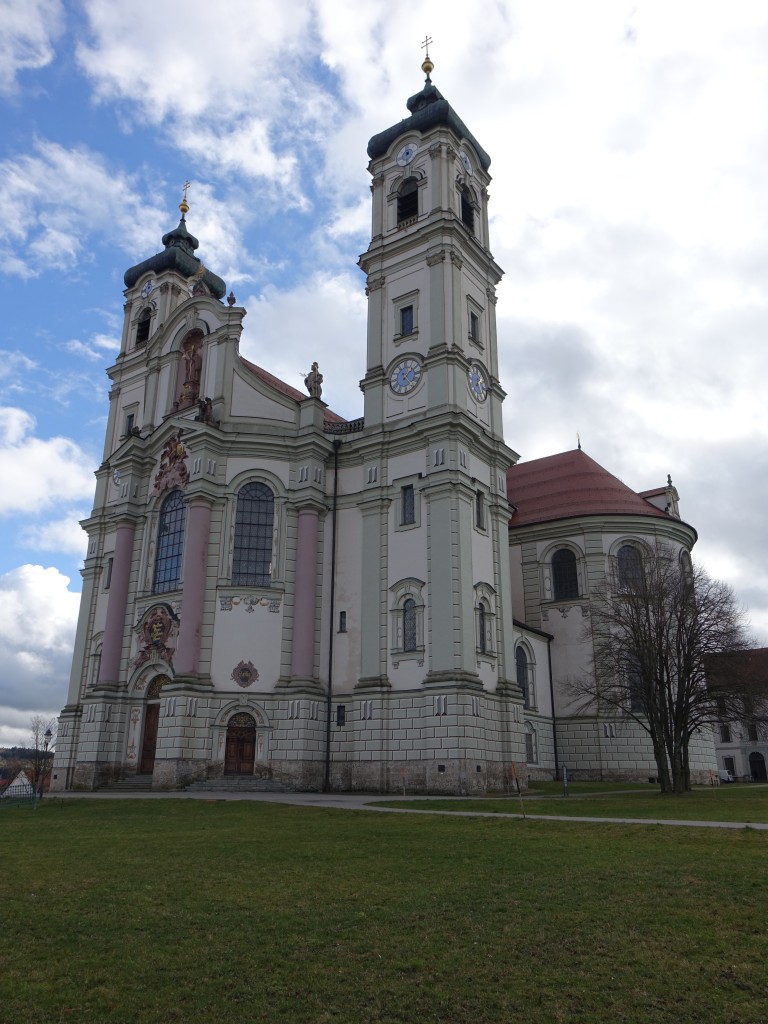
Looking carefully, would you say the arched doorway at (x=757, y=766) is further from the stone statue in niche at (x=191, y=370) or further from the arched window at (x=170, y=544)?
the stone statue in niche at (x=191, y=370)

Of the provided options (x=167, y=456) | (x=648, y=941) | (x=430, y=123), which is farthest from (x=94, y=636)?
(x=648, y=941)

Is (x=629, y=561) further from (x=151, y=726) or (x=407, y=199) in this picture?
(x=151, y=726)

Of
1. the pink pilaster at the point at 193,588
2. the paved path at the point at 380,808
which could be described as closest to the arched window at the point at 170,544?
the pink pilaster at the point at 193,588

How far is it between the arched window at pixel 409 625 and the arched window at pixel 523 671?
32.0 ft

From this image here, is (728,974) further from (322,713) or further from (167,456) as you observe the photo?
(167,456)

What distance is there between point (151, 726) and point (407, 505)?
16258 mm

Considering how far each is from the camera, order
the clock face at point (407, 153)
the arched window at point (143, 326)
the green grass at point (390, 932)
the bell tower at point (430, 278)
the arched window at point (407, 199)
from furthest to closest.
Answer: the arched window at point (143, 326) → the clock face at point (407, 153) → the arched window at point (407, 199) → the bell tower at point (430, 278) → the green grass at point (390, 932)

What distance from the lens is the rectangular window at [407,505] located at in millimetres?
38562

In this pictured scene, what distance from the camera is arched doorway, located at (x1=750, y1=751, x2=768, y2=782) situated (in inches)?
3140

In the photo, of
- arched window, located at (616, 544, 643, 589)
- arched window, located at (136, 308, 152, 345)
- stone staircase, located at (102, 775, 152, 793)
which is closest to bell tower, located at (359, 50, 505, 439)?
arched window, located at (616, 544, 643, 589)

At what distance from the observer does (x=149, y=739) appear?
39875 mm

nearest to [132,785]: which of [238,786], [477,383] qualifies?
[238,786]

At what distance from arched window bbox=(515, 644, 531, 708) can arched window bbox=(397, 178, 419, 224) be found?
24.1 metres

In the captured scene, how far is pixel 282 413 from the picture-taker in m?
42.8
